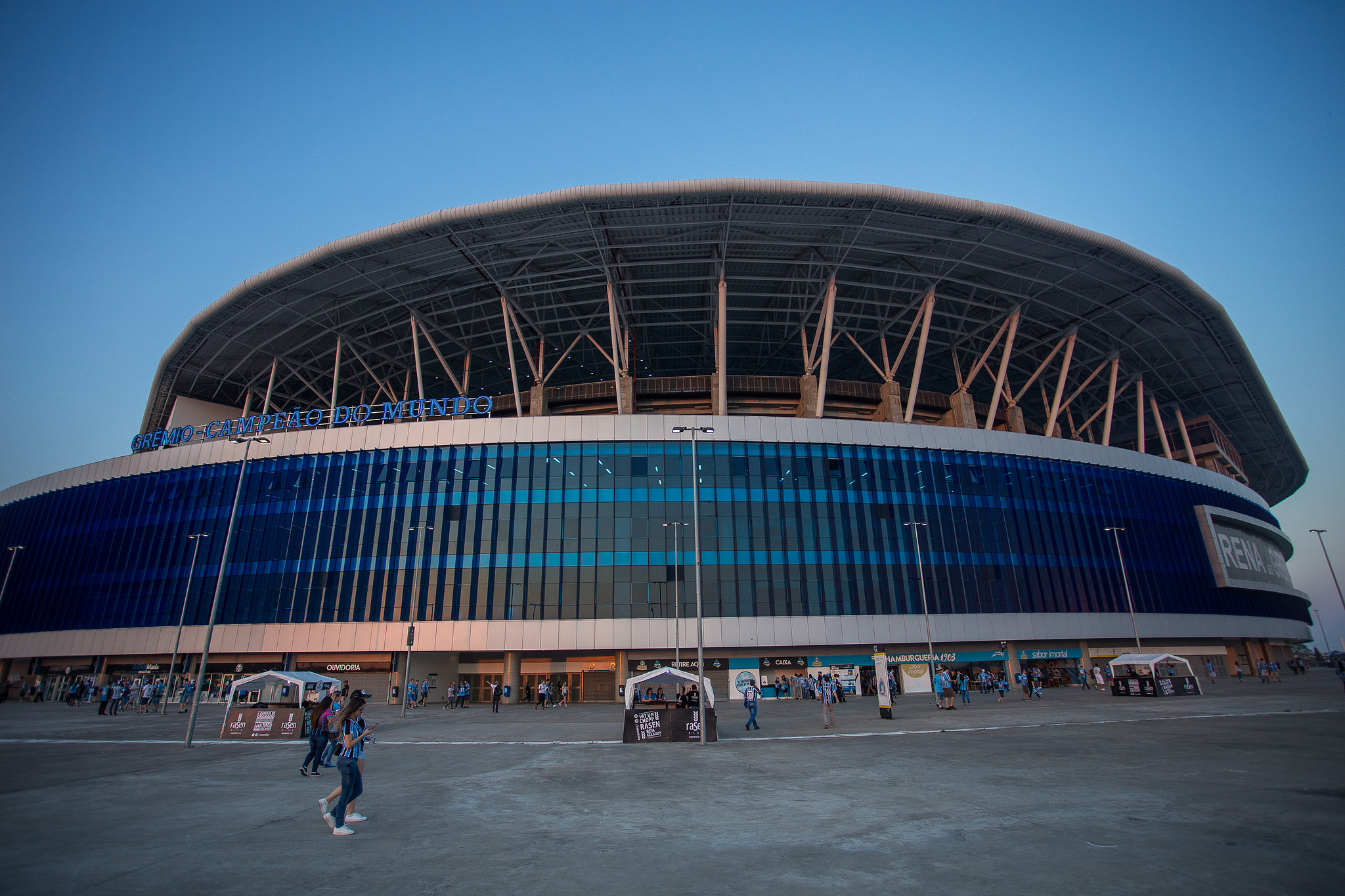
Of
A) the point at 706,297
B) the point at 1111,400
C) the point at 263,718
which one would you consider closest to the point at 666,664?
the point at 263,718

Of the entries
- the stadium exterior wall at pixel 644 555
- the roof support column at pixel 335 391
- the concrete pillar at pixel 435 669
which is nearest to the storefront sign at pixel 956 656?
the stadium exterior wall at pixel 644 555

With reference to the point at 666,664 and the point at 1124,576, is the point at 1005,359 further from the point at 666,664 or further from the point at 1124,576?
the point at 666,664

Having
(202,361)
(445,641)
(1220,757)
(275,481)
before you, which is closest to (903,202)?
(1220,757)

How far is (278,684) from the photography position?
2858 centimetres

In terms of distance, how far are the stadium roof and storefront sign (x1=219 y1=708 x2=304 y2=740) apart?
3374 cm

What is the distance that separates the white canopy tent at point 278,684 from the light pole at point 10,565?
46748 mm

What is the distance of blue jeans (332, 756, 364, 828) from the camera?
955 centimetres

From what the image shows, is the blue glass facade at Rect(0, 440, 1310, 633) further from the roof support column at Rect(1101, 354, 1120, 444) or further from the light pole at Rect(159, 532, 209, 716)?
the roof support column at Rect(1101, 354, 1120, 444)

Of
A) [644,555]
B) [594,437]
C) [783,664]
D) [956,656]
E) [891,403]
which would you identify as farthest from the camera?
[891,403]

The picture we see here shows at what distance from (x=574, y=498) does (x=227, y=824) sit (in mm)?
38732

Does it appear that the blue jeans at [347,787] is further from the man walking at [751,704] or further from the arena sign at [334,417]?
the arena sign at [334,417]

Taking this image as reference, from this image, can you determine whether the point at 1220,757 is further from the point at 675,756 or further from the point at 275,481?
the point at 275,481

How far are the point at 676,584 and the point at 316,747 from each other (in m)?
32.6

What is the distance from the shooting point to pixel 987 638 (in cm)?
5019
